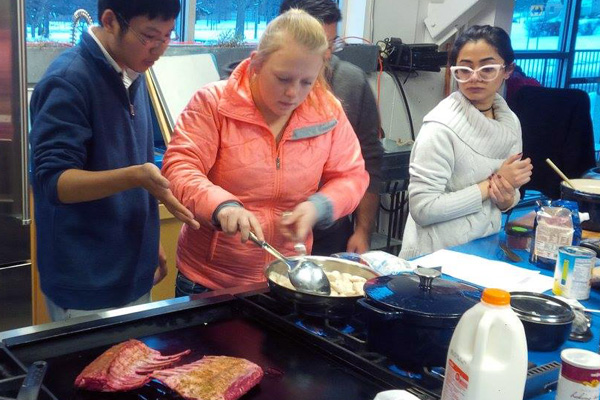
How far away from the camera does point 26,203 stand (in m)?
2.38

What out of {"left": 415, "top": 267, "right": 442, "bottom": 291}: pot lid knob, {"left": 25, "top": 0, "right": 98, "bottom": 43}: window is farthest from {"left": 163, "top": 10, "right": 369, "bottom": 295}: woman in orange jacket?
{"left": 25, "top": 0, "right": 98, "bottom": 43}: window

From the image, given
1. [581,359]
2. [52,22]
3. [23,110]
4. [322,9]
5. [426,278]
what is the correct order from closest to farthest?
[581,359] → [426,278] → [23,110] → [322,9] → [52,22]

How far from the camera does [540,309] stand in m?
1.64

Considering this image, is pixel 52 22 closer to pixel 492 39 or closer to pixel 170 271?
pixel 170 271

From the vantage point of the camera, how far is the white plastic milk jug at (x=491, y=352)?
106 cm

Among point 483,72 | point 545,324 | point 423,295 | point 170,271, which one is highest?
point 483,72

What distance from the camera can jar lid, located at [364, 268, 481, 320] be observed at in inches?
52.1

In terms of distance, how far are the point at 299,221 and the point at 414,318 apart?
59 cm

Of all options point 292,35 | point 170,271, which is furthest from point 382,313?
point 170,271

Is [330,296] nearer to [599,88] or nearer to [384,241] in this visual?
[384,241]

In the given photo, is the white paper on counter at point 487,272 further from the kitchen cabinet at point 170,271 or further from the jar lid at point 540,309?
the kitchen cabinet at point 170,271

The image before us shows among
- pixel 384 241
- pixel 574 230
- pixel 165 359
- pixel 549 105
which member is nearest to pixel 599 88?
pixel 549 105

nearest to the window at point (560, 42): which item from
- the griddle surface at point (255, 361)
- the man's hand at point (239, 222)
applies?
the man's hand at point (239, 222)

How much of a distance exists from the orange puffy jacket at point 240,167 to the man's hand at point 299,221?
2.6 inches
